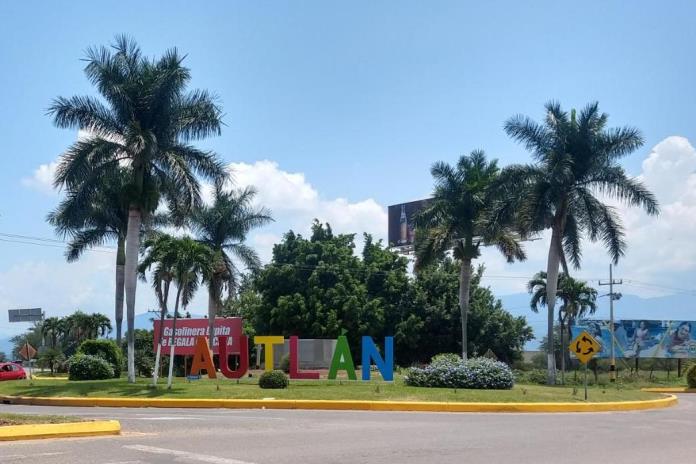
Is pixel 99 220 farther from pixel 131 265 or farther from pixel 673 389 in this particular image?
pixel 673 389

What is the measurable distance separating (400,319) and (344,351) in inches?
1014

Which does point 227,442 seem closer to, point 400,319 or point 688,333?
point 400,319

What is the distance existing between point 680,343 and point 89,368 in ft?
145

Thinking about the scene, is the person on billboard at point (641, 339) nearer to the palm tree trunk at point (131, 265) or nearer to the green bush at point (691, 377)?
the green bush at point (691, 377)

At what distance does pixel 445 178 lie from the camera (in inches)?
1588

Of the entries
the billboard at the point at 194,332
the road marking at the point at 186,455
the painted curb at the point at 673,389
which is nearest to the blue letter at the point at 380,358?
the painted curb at the point at 673,389

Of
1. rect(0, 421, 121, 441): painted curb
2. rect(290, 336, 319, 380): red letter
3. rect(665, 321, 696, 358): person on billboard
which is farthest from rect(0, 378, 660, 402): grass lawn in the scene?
rect(665, 321, 696, 358): person on billboard

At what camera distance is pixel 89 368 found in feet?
110

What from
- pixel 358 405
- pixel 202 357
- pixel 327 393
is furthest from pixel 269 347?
pixel 358 405

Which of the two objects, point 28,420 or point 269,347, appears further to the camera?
point 269,347

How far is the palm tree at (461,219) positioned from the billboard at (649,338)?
2194 cm

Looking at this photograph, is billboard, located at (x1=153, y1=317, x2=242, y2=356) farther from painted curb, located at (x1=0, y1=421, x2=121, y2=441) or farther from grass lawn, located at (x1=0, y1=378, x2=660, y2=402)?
painted curb, located at (x1=0, y1=421, x2=121, y2=441)

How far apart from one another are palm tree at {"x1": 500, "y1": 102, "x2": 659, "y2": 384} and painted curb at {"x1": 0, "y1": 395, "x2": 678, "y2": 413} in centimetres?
1079

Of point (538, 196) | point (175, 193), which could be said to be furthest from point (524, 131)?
point (175, 193)
